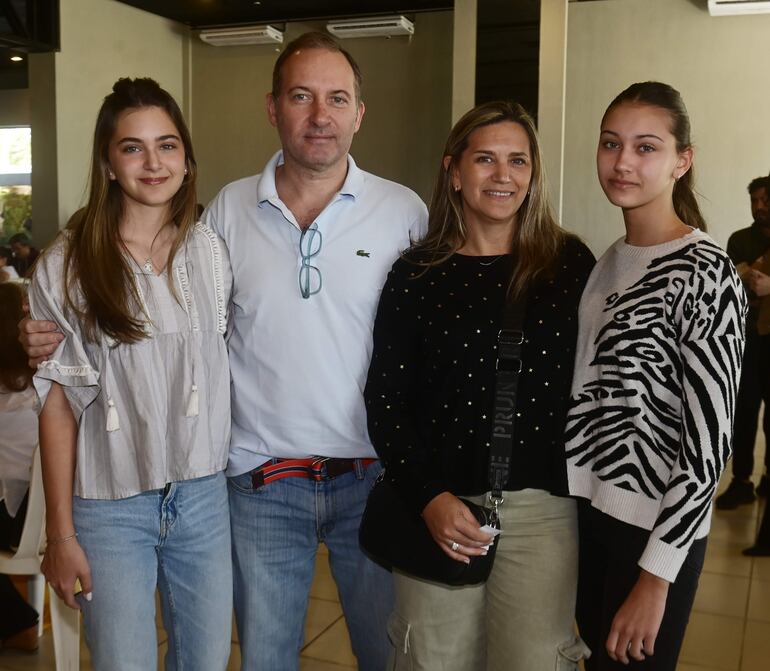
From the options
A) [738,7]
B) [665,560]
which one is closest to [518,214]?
[665,560]

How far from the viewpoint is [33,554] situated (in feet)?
9.91

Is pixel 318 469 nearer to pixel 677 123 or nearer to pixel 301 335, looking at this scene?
pixel 301 335

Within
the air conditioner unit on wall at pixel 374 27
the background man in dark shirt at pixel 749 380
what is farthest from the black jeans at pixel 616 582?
the air conditioner unit on wall at pixel 374 27

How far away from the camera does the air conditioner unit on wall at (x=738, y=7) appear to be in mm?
7891

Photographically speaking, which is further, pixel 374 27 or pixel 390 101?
pixel 390 101

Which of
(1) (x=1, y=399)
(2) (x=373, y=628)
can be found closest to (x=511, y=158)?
(2) (x=373, y=628)

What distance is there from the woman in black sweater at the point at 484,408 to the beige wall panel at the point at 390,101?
779cm

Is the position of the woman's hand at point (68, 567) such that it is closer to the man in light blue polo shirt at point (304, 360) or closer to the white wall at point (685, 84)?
the man in light blue polo shirt at point (304, 360)

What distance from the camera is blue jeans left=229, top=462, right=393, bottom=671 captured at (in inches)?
80.8

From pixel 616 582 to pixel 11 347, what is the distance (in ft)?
7.61

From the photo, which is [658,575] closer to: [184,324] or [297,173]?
[184,324]

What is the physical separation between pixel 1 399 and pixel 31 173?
6723 millimetres

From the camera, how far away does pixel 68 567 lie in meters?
1.74

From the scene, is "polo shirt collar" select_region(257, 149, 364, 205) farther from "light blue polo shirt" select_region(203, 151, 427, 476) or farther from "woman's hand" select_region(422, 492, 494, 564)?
"woman's hand" select_region(422, 492, 494, 564)
